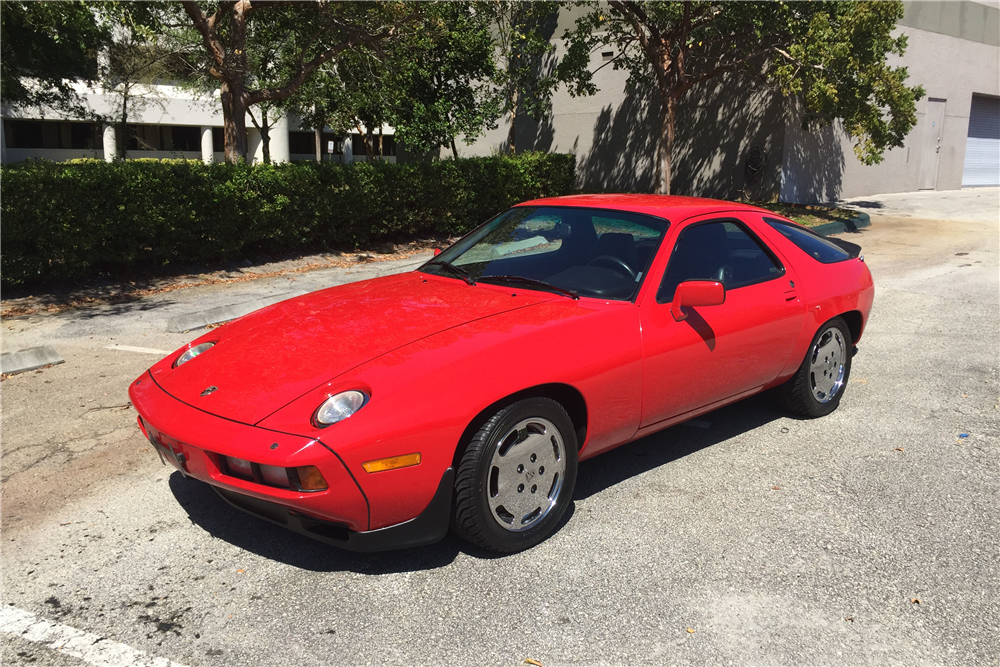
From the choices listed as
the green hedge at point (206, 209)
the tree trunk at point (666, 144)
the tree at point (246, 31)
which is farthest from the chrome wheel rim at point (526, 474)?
the tree trunk at point (666, 144)

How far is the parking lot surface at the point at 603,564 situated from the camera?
9.54 ft

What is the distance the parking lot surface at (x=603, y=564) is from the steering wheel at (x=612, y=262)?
1144 millimetres

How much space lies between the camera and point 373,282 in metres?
4.80

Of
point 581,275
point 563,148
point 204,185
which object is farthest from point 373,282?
point 563,148

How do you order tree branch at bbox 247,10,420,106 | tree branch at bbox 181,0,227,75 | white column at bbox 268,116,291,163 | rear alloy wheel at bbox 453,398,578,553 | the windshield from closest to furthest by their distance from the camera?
rear alloy wheel at bbox 453,398,578,553
the windshield
tree branch at bbox 181,0,227,75
tree branch at bbox 247,10,420,106
white column at bbox 268,116,291,163

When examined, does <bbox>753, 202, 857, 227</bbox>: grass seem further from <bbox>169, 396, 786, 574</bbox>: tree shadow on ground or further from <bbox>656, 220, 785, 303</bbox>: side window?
<bbox>169, 396, 786, 574</bbox>: tree shadow on ground

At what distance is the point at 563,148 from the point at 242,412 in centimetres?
2180

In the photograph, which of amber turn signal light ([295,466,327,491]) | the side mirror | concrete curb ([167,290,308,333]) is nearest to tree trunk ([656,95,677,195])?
concrete curb ([167,290,308,333])

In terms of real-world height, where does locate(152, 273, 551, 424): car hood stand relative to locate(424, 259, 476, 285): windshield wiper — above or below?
below

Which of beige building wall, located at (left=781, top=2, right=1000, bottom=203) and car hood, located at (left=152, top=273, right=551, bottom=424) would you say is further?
beige building wall, located at (left=781, top=2, right=1000, bottom=203)

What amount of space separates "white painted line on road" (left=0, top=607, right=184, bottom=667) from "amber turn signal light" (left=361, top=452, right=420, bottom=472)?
3.10 ft

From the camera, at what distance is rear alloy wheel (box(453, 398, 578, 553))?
129 inches

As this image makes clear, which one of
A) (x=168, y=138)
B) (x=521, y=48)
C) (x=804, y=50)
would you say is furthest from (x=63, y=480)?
(x=168, y=138)

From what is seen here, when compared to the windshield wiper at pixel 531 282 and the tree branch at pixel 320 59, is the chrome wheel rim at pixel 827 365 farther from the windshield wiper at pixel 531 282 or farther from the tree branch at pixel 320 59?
the tree branch at pixel 320 59
